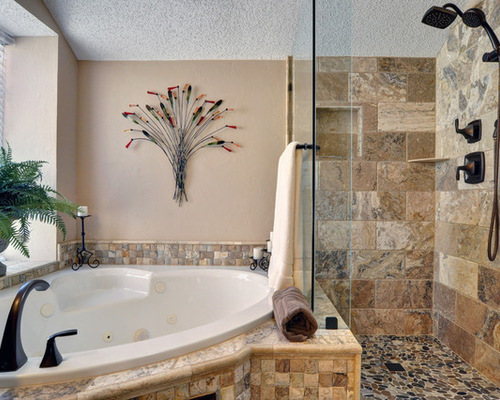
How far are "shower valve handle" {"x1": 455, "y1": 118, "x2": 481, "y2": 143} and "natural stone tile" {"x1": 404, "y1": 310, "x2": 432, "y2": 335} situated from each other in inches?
51.3

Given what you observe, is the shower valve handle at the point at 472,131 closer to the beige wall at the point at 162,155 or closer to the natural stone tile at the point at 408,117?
the natural stone tile at the point at 408,117

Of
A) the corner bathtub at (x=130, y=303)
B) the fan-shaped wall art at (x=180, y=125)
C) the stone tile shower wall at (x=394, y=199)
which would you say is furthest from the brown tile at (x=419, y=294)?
the fan-shaped wall art at (x=180, y=125)

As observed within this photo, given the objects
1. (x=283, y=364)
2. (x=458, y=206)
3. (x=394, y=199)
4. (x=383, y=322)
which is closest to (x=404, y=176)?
(x=394, y=199)

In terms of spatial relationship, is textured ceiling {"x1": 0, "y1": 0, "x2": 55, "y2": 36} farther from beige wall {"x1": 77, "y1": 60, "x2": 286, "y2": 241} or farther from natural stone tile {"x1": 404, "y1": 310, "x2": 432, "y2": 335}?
natural stone tile {"x1": 404, "y1": 310, "x2": 432, "y2": 335}

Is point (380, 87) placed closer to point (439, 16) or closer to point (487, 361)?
point (439, 16)

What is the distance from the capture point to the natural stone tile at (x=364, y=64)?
95.8 inches

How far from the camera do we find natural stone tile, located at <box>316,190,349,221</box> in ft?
4.23

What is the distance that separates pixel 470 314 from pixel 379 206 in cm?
89

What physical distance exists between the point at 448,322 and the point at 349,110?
179cm

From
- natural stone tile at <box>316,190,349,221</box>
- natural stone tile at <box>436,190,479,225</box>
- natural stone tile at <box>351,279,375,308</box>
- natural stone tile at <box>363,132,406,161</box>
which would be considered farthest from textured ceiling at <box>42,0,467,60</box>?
natural stone tile at <box>351,279,375,308</box>

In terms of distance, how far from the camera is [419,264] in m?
2.42

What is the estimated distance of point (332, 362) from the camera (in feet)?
3.73

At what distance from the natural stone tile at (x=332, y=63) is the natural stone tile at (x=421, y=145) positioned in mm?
1413

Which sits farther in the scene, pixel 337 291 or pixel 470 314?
pixel 470 314
